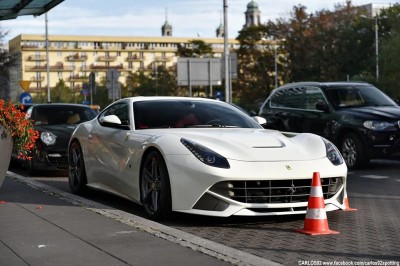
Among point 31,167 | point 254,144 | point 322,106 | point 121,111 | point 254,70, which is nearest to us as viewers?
point 254,144

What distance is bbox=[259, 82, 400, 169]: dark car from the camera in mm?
11664

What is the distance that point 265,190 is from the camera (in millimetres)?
6195

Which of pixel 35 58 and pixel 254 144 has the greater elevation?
pixel 35 58

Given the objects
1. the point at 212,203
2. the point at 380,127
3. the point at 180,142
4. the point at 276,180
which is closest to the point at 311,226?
the point at 276,180

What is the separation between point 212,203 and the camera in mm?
6180

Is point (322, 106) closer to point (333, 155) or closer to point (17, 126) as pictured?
point (333, 155)

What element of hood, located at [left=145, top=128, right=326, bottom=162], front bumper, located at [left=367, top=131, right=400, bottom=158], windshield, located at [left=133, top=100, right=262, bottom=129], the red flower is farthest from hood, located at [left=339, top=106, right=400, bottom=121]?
the red flower

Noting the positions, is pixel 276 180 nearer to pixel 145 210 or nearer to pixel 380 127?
pixel 145 210

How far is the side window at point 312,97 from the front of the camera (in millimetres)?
13234

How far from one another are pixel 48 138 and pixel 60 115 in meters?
1.46

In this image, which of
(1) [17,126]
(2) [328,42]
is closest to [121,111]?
(1) [17,126]

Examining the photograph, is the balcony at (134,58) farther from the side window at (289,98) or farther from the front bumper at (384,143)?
the front bumper at (384,143)

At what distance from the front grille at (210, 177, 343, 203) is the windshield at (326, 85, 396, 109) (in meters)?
6.77

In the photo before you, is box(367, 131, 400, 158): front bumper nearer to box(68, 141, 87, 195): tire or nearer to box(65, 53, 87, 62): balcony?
box(68, 141, 87, 195): tire
